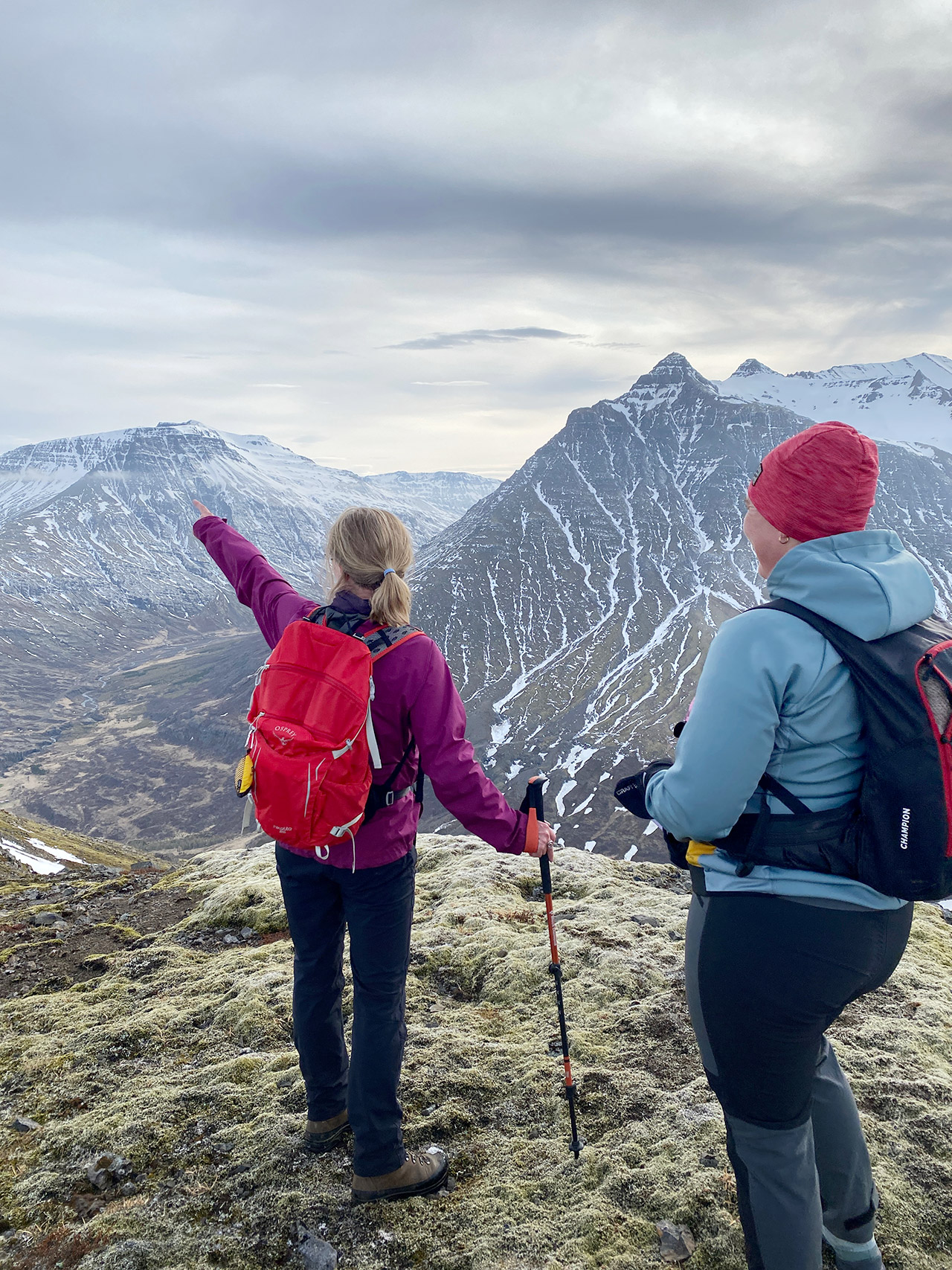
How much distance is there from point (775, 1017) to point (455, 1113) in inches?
169

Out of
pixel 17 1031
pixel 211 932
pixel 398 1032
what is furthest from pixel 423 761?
pixel 211 932

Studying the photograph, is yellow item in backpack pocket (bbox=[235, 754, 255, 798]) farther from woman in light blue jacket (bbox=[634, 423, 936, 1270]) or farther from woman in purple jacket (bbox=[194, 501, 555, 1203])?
woman in light blue jacket (bbox=[634, 423, 936, 1270])

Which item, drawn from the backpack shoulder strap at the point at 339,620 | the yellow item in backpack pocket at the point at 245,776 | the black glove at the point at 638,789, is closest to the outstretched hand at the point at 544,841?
the black glove at the point at 638,789

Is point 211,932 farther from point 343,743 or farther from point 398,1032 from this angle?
point 343,743

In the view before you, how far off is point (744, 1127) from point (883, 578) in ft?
10.6

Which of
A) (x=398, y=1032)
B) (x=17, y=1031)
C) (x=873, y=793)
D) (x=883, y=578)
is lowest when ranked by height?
(x=17, y=1031)

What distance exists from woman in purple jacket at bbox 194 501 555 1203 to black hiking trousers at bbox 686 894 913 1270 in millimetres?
1677

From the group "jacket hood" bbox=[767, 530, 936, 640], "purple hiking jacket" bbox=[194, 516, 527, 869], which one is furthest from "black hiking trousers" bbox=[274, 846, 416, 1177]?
"jacket hood" bbox=[767, 530, 936, 640]

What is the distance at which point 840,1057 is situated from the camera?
7.04 m

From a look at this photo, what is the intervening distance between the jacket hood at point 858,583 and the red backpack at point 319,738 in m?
2.70

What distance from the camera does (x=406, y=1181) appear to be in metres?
5.55

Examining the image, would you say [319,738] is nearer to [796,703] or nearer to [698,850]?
[698,850]

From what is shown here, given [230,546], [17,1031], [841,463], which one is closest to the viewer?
[841,463]

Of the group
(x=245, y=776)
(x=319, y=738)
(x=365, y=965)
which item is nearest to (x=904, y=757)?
(x=319, y=738)
